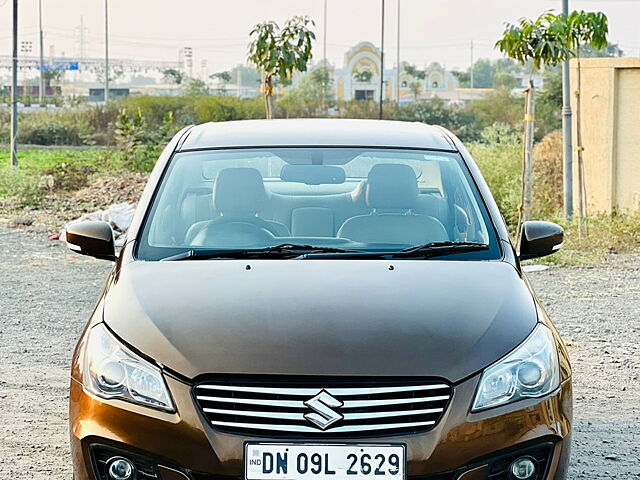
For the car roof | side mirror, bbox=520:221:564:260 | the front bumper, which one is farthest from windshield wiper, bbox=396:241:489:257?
the front bumper

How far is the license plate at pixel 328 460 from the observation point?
11.0 feet

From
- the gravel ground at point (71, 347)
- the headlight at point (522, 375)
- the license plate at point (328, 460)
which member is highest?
the headlight at point (522, 375)

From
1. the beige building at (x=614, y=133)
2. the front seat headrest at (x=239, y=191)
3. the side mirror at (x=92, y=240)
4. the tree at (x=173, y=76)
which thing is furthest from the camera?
the tree at (x=173, y=76)

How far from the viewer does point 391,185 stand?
497 cm

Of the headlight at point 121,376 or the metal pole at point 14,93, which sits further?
the metal pole at point 14,93

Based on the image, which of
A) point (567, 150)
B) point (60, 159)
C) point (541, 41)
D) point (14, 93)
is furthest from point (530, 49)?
point (60, 159)

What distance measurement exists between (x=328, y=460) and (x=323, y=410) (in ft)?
0.49

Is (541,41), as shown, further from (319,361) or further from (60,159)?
(60,159)

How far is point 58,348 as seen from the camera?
748cm

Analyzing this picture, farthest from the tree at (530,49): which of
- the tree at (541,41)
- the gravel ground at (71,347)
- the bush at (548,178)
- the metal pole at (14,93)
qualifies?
the metal pole at (14,93)

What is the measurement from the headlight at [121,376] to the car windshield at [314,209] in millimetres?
762

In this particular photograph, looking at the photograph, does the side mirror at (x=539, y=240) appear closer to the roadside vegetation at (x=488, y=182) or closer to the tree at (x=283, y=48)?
the roadside vegetation at (x=488, y=182)

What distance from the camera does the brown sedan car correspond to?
11.1ft

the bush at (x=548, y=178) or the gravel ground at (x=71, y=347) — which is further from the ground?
the bush at (x=548, y=178)
